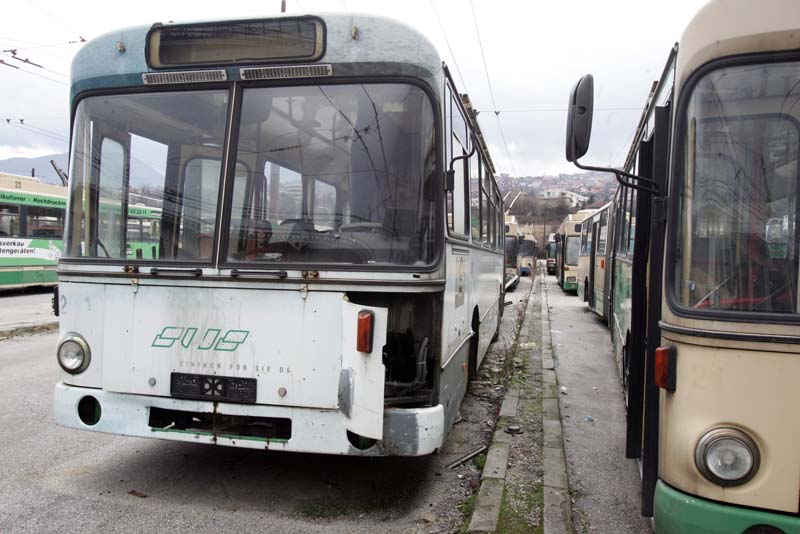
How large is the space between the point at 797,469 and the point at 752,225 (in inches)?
41.7

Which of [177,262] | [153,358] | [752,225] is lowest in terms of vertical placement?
[153,358]

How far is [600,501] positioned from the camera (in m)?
4.30

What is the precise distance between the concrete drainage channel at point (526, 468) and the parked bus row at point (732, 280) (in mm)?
1107

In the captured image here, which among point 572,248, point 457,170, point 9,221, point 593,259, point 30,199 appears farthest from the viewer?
point 572,248

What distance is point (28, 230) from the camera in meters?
18.2

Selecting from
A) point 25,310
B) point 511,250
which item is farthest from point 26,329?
point 511,250

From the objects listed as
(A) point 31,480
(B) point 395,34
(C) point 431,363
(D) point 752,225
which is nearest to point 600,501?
(C) point 431,363

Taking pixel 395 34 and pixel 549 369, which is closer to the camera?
pixel 395 34

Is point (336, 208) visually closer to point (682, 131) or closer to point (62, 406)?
point (682, 131)

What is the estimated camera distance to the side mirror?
3035mm

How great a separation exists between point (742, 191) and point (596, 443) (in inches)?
140

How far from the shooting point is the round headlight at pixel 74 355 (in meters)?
4.08

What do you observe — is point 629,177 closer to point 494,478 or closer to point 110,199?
point 494,478

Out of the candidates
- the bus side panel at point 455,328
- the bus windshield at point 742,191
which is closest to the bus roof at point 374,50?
the bus side panel at point 455,328
